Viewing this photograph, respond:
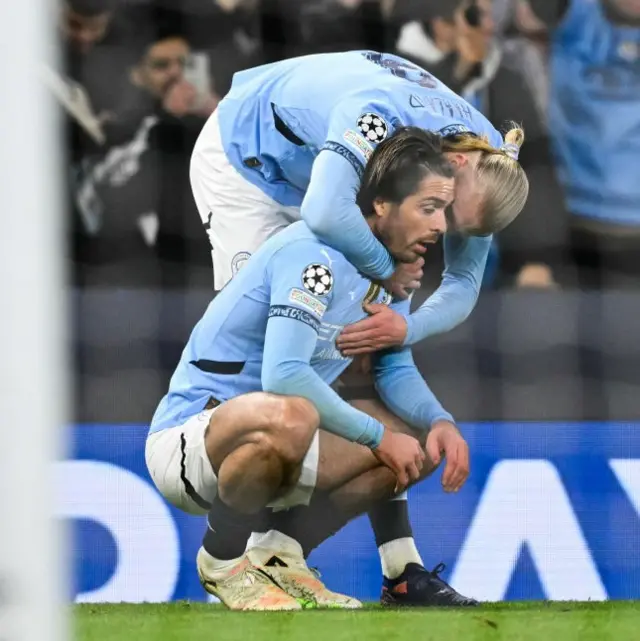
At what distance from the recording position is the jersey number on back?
2082 mm

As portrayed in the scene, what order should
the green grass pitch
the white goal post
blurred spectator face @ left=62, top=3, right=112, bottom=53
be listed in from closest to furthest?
the white goal post, the green grass pitch, blurred spectator face @ left=62, top=3, right=112, bottom=53

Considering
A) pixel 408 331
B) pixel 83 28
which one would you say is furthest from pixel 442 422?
pixel 83 28

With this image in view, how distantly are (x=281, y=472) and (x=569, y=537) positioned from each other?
1.62 ft

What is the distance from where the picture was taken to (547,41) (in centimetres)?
216

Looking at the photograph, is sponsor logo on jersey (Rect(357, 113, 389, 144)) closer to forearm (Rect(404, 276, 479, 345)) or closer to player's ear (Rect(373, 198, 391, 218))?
player's ear (Rect(373, 198, 391, 218))

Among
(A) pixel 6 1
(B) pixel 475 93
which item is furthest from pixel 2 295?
(B) pixel 475 93

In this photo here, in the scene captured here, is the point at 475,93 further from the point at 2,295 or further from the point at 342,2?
the point at 2,295

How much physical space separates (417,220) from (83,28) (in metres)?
0.62

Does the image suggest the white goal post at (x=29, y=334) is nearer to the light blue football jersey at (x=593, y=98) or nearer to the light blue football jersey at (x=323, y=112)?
the light blue football jersey at (x=323, y=112)

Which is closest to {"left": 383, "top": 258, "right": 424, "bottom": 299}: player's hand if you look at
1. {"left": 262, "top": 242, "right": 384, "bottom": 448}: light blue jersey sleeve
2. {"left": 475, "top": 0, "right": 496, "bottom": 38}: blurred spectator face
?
{"left": 262, "top": 242, "right": 384, "bottom": 448}: light blue jersey sleeve

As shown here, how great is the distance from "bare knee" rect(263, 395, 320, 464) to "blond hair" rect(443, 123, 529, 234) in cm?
41

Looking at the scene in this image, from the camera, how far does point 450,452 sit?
2.15 m

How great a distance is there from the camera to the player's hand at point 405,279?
6.84 feet

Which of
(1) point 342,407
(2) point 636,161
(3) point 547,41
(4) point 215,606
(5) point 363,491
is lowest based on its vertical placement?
(4) point 215,606
